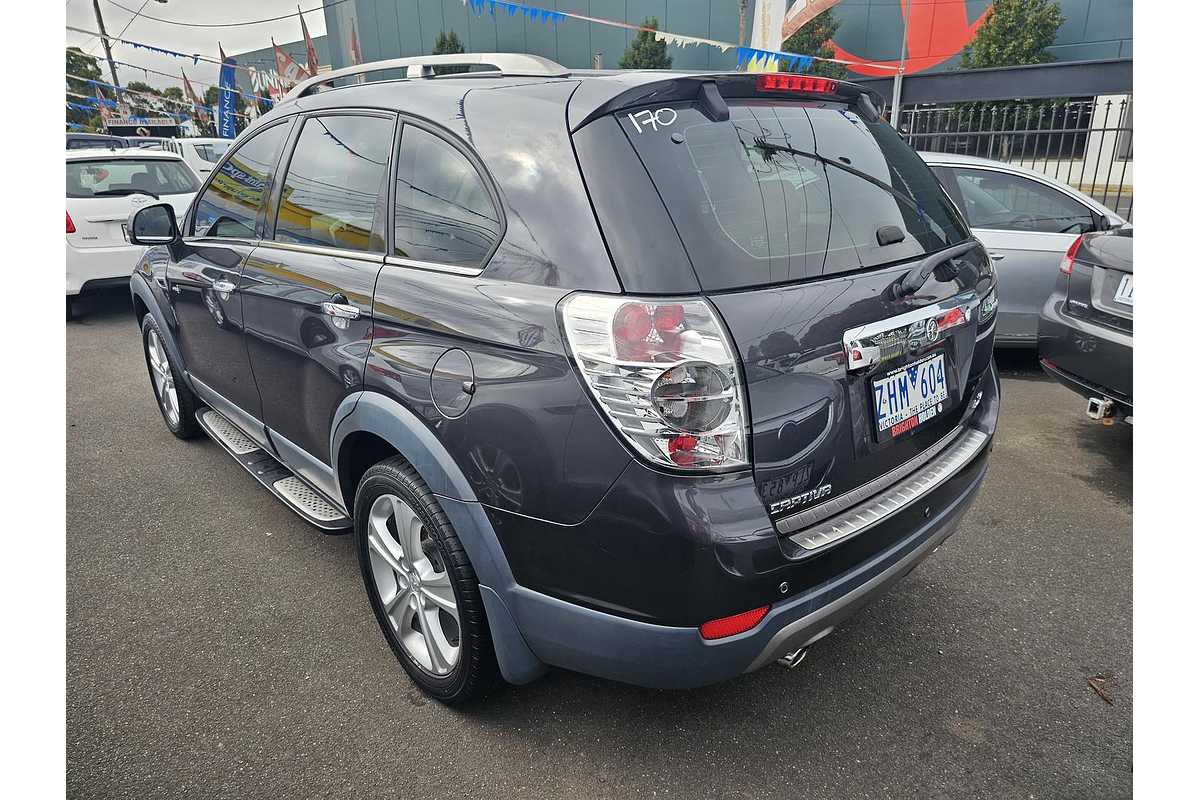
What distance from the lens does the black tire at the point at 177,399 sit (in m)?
4.21

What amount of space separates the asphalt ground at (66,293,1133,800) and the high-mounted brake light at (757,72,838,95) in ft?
6.00

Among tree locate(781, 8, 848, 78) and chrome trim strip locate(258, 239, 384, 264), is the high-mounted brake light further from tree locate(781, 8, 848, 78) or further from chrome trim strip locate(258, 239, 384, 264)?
tree locate(781, 8, 848, 78)

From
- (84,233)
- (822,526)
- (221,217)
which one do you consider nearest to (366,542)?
(822,526)

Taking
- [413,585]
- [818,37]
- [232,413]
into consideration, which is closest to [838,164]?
[413,585]

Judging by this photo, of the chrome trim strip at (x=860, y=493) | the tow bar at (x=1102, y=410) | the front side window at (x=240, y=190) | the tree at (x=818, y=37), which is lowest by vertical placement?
the tow bar at (x=1102, y=410)

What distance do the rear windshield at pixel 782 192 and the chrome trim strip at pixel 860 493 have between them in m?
0.56

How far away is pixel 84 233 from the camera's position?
7.67 metres

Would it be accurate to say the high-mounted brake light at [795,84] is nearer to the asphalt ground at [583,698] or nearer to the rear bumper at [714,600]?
the rear bumper at [714,600]

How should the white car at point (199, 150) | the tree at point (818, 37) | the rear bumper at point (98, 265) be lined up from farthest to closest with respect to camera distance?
the tree at point (818, 37)
the white car at point (199, 150)
the rear bumper at point (98, 265)

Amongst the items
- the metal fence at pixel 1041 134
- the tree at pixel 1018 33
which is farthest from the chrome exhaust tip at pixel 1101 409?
the tree at pixel 1018 33

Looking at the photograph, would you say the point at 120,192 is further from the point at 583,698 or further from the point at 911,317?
the point at 911,317

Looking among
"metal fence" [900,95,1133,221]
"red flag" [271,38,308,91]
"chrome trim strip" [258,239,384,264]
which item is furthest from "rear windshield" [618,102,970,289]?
"red flag" [271,38,308,91]

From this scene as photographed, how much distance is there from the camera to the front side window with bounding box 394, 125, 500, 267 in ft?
6.75

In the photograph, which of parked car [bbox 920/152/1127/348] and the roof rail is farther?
parked car [bbox 920/152/1127/348]
